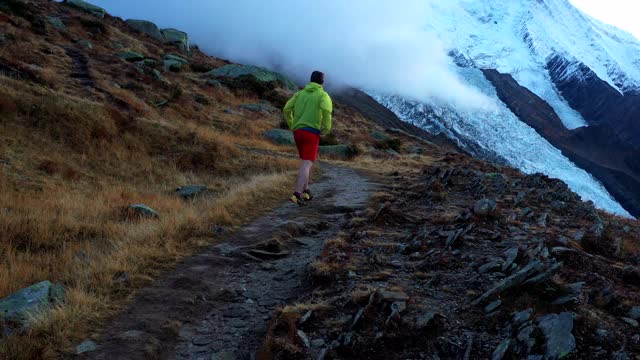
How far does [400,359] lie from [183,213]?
5.95 m

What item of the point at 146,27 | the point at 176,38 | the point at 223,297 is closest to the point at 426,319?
the point at 223,297

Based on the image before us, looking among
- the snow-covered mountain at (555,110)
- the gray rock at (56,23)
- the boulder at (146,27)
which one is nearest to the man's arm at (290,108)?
the gray rock at (56,23)

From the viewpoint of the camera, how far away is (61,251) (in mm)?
7305

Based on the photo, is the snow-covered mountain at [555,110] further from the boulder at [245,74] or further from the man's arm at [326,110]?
the man's arm at [326,110]

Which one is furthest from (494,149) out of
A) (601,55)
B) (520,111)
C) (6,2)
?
(601,55)

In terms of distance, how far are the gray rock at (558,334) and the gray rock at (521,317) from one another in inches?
5.1

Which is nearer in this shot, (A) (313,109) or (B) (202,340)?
(B) (202,340)

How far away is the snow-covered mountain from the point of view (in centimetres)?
10175

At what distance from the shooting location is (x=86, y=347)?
15.3 ft

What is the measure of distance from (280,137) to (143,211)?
1594 cm

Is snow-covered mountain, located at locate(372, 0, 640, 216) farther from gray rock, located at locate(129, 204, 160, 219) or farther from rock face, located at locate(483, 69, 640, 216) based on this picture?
gray rock, located at locate(129, 204, 160, 219)

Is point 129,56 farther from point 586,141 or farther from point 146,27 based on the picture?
point 586,141

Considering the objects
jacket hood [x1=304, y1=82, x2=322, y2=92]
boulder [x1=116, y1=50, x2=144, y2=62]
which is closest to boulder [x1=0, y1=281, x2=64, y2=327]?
jacket hood [x1=304, y1=82, x2=322, y2=92]

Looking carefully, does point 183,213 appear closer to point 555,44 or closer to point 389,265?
point 389,265
